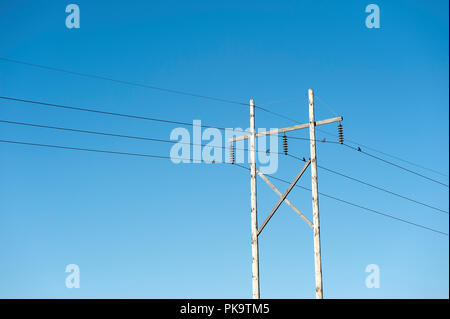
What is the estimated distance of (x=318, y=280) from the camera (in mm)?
21797

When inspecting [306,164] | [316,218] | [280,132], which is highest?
[280,132]

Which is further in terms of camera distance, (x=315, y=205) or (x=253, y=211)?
(x=253, y=211)

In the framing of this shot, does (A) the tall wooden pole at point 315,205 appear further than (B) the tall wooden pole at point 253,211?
No

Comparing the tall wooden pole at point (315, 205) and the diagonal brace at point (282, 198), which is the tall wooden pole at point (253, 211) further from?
the tall wooden pole at point (315, 205)

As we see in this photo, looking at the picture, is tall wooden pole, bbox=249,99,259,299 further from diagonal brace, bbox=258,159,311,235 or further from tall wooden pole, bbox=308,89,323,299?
tall wooden pole, bbox=308,89,323,299

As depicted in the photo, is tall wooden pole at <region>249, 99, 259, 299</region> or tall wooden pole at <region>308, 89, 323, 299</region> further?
tall wooden pole at <region>249, 99, 259, 299</region>
